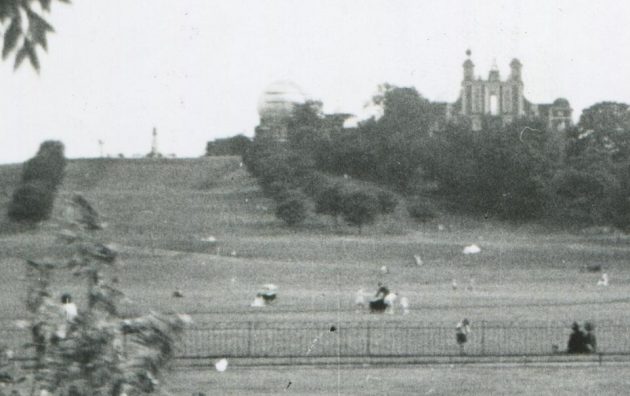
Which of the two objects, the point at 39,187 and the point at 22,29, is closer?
the point at 22,29

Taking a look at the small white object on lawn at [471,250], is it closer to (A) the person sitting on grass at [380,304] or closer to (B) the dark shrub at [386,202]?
(B) the dark shrub at [386,202]

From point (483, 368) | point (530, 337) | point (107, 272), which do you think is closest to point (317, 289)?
point (530, 337)

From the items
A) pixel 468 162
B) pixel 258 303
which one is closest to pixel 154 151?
pixel 468 162

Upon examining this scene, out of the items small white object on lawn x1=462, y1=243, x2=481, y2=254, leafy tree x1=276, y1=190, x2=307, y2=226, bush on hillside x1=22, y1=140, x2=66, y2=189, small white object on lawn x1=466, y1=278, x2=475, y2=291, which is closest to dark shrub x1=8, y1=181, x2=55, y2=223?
bush on hillside x1=22, y1=140, x2=66, y2=189

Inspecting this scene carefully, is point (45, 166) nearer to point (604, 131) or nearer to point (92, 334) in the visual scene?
point (604, 131)

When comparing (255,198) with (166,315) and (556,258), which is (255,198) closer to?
(556,258)

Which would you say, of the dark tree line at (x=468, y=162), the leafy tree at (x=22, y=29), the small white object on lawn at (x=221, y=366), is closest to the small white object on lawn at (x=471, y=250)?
the dark tree line at (x=468, y=162)
